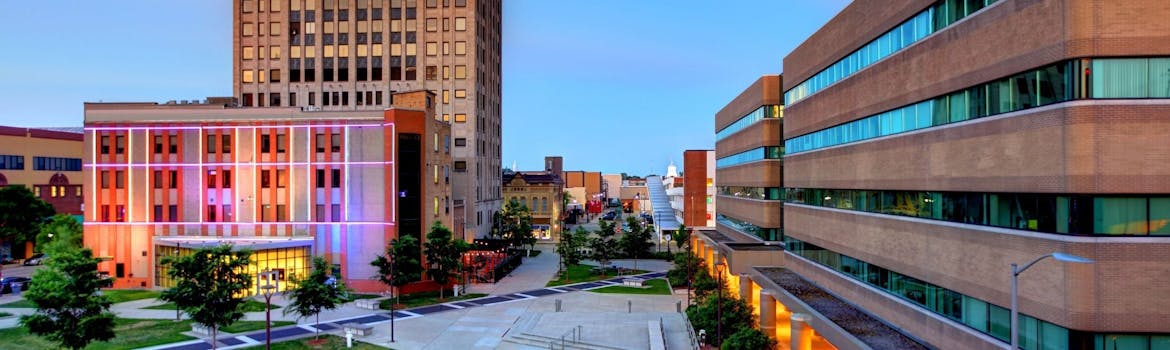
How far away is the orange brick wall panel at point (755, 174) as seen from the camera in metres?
52.7

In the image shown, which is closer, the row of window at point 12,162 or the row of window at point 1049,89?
the row of window at point 1049,89

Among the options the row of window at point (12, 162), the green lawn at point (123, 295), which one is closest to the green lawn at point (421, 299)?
the green lawn at point (123, 295)

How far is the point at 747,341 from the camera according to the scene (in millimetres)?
32750

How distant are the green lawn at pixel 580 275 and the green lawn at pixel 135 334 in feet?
96.3

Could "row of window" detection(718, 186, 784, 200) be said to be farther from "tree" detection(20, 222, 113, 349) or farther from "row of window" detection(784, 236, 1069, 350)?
"tree" detection(20, 222, 113, 349)

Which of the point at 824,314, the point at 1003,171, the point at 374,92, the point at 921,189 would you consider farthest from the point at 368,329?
the point at 374,92

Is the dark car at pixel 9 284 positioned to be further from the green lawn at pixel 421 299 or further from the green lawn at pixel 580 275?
the green lawn at pixel 580 275

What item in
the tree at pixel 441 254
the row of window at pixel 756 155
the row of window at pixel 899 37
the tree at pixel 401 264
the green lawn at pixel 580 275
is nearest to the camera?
the row of window at pixel 899 37

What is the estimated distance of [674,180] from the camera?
150500mm

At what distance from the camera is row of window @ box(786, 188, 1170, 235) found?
17.8 m

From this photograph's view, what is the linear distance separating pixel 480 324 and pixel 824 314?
24.9m

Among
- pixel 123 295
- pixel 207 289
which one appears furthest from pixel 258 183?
pixel 207 289

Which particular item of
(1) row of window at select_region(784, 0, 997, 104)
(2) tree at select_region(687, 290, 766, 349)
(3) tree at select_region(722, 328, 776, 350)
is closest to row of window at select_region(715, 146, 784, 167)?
(1) row of window at select_region(784, 0, 997, 104)

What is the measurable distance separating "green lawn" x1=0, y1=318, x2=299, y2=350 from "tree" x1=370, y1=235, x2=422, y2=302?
8919 mm
